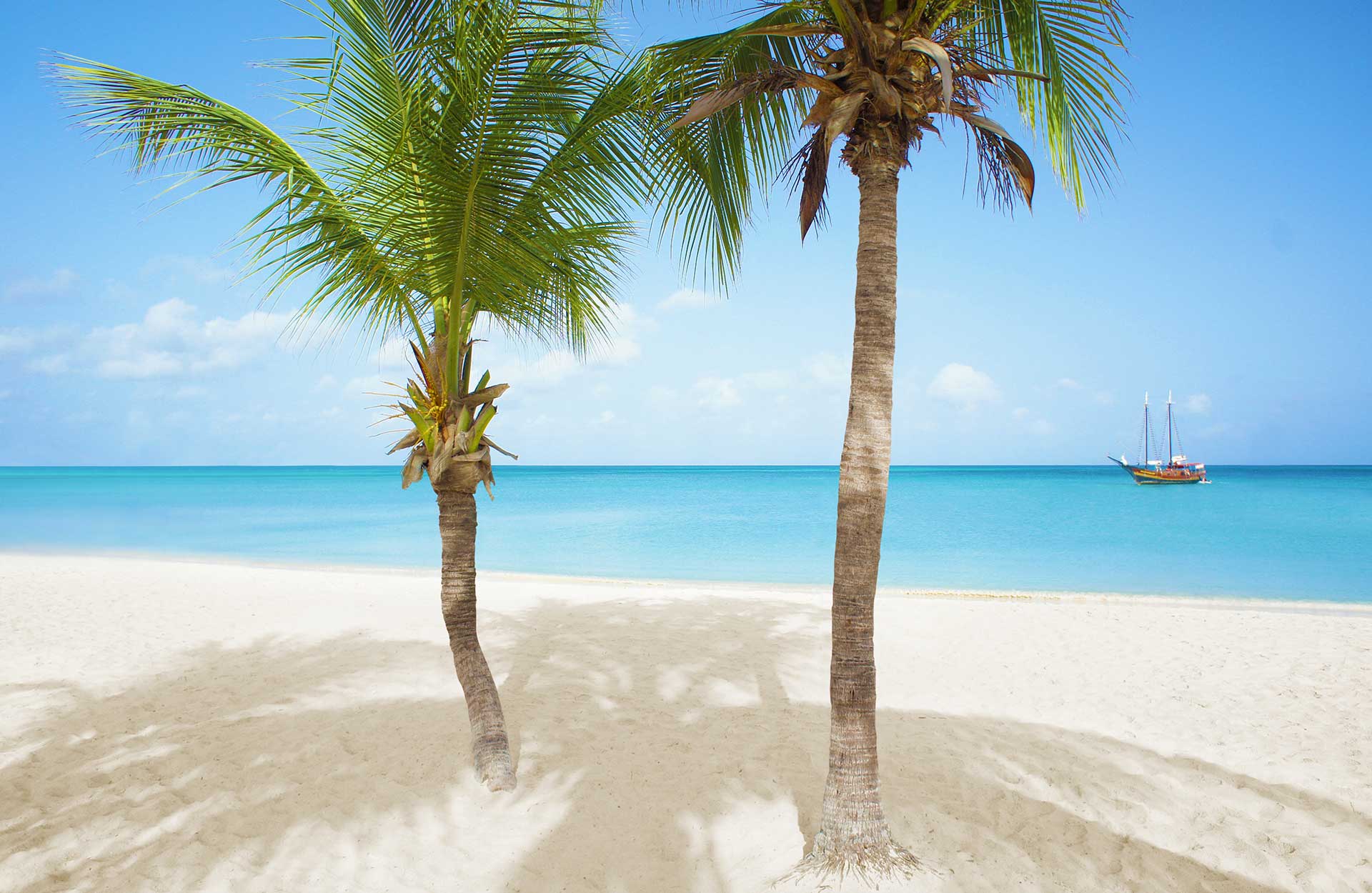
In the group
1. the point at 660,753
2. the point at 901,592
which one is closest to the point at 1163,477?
the point at 901,592

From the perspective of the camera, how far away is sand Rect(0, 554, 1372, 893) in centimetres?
355

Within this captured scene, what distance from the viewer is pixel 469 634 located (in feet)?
15.3

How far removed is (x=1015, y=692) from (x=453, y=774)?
4480 mm

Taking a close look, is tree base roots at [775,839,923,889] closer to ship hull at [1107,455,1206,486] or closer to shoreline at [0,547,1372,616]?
shoreline at [0,547,1372,616]

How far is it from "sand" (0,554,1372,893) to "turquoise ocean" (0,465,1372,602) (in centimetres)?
793

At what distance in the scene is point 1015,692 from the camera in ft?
20.1

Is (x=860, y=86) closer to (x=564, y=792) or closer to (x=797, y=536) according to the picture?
(x=564, y=792)

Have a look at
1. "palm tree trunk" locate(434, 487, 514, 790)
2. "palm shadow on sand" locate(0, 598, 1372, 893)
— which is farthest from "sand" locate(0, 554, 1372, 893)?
"palm tree trunk" locate(434, 487, 514, 790)

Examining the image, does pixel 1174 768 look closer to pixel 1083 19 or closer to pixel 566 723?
pixel 566 723

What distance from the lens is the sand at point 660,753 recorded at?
11.6 feet

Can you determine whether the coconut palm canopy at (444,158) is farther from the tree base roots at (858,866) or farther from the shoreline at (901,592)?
the shoreline at (901,592)

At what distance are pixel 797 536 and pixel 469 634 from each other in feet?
69.8

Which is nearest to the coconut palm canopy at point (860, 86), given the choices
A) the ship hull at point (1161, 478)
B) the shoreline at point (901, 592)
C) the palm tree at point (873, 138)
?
the palm tree at point (873, 138)

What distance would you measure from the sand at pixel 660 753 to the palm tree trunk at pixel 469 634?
19 cm
